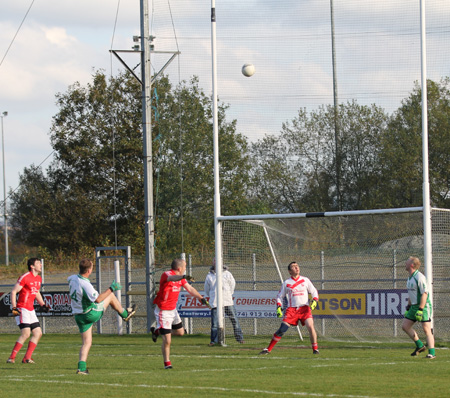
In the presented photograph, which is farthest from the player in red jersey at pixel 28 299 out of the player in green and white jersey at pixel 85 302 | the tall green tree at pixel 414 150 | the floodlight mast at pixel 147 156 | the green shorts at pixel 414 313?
the tall green tree at pixel 414 150

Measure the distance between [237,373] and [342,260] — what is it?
7.46 meters

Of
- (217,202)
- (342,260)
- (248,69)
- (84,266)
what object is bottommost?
(342,260)

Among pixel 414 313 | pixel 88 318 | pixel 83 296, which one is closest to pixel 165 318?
pixel 88 318

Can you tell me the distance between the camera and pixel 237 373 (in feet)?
37.5

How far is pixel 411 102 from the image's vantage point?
19.0 meters

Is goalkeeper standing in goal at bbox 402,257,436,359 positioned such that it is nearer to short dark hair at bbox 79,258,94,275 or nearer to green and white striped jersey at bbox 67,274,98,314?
green and white striped jersey at bbox 67,274,98,314

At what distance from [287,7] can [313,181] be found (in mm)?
5184

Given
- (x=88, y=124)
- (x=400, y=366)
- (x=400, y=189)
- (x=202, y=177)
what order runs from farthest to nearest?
(x=88, y=124)
(x=202, y=177)
(x=400, y=189)
(x=400, y=366)

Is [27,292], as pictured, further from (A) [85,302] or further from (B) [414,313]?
(B) [414,313]

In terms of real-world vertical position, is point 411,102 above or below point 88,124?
below

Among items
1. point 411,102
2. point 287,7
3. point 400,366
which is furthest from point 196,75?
point 400,366

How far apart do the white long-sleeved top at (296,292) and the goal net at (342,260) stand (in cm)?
197

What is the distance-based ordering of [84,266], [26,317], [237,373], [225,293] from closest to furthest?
[237,373] < [84,266] < [26,317] < [225,293]

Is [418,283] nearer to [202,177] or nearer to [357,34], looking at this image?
[357,34]
